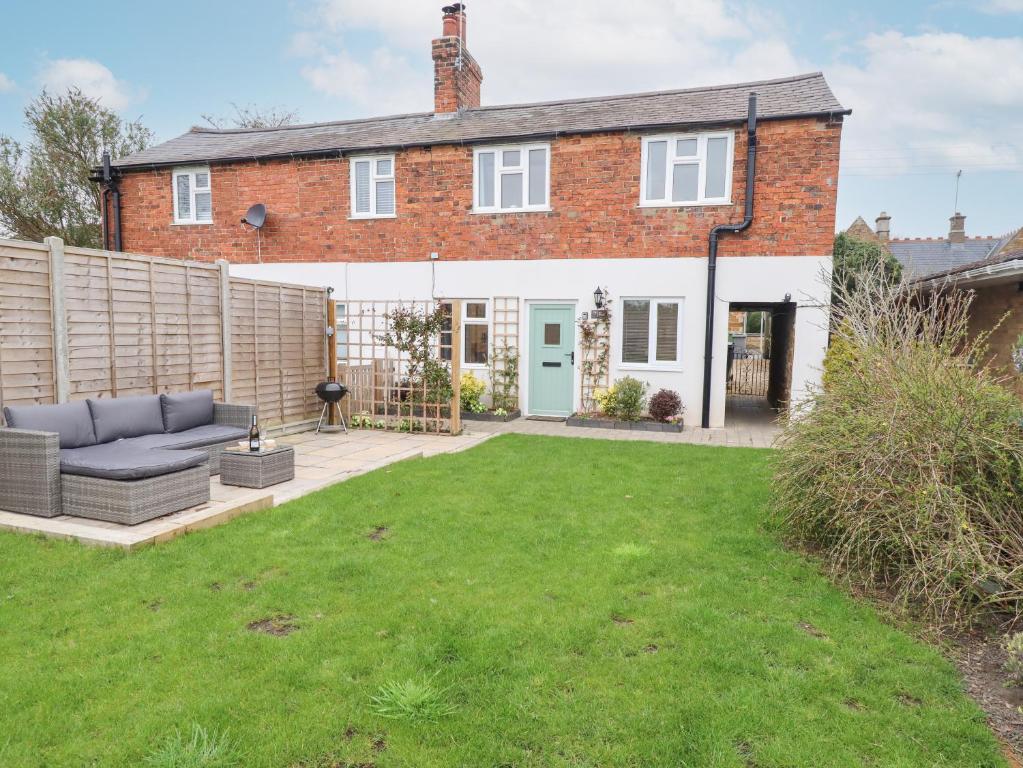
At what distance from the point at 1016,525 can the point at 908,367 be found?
111 cm

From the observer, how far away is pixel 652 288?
415 inches

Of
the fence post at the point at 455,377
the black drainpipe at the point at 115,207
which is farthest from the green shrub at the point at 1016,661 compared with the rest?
the black drainpipe at the point at 115,207

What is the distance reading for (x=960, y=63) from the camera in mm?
15742

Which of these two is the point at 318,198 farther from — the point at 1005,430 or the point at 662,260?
the point at 1005,430

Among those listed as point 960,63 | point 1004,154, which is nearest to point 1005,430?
point 960,63

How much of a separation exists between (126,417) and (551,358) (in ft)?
22.7

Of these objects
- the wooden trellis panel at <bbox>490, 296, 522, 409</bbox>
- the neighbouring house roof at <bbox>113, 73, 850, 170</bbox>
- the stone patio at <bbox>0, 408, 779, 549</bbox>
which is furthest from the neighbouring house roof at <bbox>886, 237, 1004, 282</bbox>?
the wooden trellis panel at <bbox>490, 296, 522, 409</bbox>

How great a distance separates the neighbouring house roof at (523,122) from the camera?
10125 millimetres

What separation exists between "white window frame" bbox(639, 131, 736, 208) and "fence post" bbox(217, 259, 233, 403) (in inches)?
263

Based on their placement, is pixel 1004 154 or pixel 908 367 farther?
pixel 1004 154

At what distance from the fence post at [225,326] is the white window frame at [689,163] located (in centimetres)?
669

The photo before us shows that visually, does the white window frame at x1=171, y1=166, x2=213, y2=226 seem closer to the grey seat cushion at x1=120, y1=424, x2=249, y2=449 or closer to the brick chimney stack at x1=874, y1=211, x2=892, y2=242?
the grey seat cushion at x1=120, y1=424, x2=249, y2=449

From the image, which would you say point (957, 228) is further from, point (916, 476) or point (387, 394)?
point (916, 476)

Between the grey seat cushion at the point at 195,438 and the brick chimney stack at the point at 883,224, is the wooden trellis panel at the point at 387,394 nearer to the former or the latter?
the grey seat cushion at the point at 195,438
